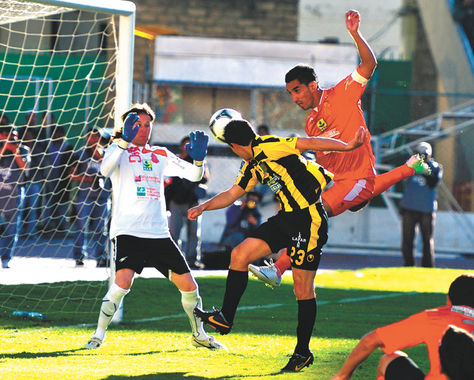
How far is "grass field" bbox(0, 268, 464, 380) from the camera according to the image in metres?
6.48

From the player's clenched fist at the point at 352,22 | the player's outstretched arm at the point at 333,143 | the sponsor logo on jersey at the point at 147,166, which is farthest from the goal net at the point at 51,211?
the player's outstretched arm at the point at 333,143

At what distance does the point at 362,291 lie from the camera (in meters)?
12.3

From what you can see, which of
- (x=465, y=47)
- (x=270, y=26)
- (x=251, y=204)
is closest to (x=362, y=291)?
(x=251, y=204)

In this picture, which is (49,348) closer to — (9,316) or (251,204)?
(9,316)

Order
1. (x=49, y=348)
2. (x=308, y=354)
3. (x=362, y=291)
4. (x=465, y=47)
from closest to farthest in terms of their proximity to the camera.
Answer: (x=308, y=354), (x=49, y=348), (x=362, y=291), (x=465, y=47)

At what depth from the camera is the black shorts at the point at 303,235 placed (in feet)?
21.6

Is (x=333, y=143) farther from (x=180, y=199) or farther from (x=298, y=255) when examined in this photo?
(x=180, y=199)

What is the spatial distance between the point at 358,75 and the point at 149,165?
1734 millimetres

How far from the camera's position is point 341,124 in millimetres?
7398

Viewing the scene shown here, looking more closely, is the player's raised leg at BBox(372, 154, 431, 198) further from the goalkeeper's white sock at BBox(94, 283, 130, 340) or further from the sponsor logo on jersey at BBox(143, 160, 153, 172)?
the goalkeeper's white sock at BBox(94, 283, 130, 340)

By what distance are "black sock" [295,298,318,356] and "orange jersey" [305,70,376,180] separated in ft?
4.20

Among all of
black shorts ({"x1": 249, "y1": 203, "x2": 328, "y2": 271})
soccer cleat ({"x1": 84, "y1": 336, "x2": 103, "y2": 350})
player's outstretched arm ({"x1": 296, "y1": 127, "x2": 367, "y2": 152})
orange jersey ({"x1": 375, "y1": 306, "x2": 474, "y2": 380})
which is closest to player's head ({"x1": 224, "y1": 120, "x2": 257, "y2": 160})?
player's outstretched arm ({"x1": 296, "y1": 127, "x2": 367, "y2": 152})

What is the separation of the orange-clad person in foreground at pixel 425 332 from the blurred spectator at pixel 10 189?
8.36 metres

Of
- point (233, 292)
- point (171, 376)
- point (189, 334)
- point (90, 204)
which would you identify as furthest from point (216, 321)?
point (90, 204)
